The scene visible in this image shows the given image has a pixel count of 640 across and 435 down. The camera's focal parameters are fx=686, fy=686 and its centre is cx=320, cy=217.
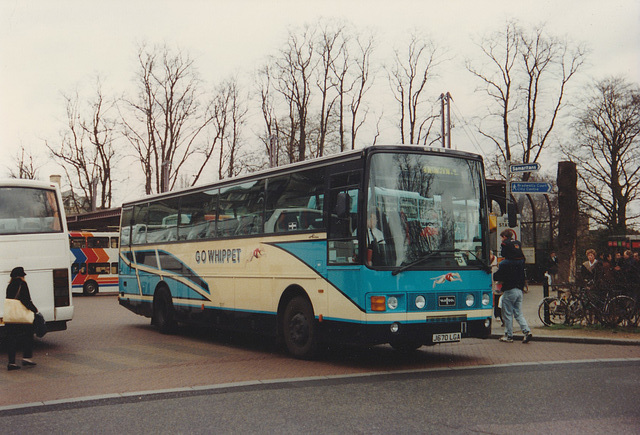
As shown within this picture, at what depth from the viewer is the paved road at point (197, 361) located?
341 inches

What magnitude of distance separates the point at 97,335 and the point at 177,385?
7245mm

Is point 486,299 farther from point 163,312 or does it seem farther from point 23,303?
point 163,312

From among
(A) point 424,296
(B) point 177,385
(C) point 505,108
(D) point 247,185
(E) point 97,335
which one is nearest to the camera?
(B) point 177,385

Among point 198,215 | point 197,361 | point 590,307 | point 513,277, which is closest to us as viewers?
point 197,361

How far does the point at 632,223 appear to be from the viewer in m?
42.9

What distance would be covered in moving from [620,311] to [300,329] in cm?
662

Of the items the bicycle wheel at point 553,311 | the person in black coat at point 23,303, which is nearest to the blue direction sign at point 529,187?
the bicycle wheel at point 553,311

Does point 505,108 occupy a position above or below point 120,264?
above

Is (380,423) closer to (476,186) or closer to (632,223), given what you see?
(476,186)

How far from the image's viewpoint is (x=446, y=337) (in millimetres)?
9820

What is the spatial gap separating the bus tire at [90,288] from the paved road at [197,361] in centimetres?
2260

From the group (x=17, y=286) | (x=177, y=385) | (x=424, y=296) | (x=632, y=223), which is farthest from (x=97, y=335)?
(x=632, y=223)

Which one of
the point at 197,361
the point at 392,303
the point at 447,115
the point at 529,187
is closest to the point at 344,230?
the point at 392,303

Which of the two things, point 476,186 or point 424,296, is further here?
point 476,186
